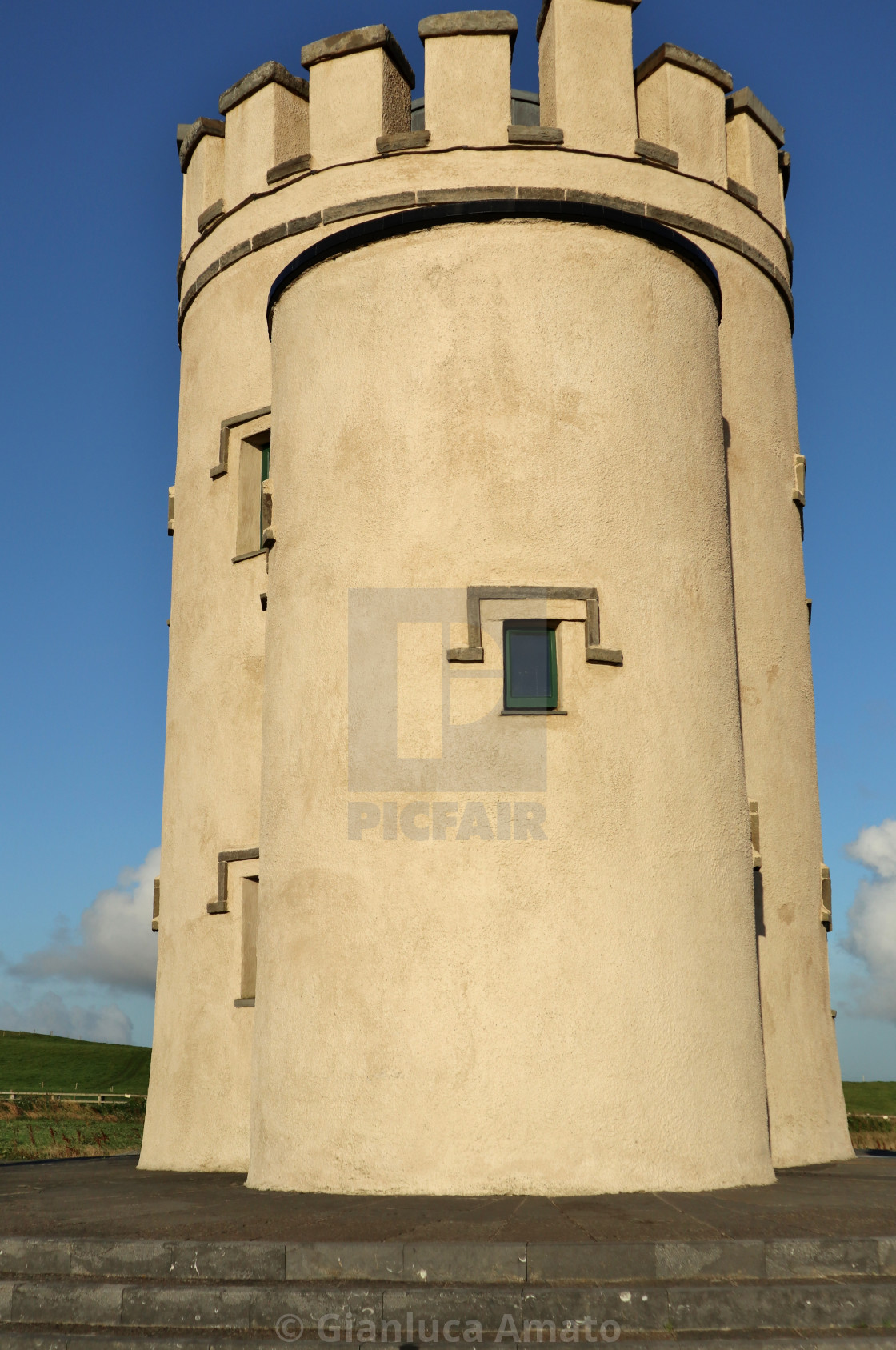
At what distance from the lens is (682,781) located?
9.36 m

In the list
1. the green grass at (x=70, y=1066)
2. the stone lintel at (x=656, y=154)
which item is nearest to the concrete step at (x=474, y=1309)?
the stone lintel at (x=656, y=154)

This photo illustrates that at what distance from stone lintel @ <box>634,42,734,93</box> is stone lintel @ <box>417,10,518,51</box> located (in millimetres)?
1687

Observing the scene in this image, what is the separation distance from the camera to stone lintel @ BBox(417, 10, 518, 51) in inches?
482

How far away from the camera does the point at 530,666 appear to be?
9.41 metres

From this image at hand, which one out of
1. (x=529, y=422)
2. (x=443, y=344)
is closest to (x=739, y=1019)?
(x=529, y=422)

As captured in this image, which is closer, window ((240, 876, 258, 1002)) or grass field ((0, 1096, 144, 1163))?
window ((240, 876, 258, 1002))

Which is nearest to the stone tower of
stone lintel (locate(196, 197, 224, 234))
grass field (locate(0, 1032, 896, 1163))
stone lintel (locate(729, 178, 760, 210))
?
stone lintel (locate(729, 178, 760, 210))

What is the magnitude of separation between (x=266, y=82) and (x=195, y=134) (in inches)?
54.9

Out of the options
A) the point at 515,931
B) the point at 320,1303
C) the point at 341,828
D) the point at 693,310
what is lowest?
the point at 320,1303

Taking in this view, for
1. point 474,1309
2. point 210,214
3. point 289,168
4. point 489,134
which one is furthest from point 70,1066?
point 474,1309

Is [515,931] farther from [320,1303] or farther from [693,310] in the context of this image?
[693,310]

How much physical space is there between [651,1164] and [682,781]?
2.78m

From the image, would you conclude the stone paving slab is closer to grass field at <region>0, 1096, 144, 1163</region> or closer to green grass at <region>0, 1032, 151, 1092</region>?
grass field at <region>0, 1096, 144, 1163</region>

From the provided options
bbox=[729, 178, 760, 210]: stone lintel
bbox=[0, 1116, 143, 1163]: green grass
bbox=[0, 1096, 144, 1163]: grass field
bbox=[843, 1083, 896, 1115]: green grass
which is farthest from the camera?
bbox=[843, 1083, 896, 1115]: green grass
